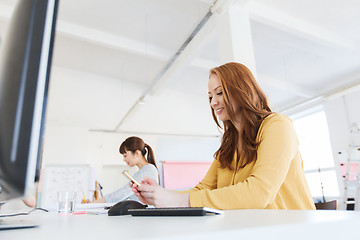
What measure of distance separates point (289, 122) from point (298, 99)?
5.94 m

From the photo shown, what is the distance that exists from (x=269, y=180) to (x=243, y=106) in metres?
0.37

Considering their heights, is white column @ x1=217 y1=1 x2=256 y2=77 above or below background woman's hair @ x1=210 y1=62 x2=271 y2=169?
above

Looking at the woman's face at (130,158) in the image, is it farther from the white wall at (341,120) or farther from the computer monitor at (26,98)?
the white wall at (341,120)

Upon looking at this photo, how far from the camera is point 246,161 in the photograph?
3.59ft

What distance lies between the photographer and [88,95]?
655cm

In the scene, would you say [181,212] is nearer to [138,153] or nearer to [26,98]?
[26,98]

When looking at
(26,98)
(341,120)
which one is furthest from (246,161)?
(341,120)

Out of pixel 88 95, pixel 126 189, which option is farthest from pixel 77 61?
pixel 126 189

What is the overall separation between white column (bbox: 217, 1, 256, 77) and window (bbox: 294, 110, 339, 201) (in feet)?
13.8

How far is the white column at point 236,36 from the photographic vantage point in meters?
2.82

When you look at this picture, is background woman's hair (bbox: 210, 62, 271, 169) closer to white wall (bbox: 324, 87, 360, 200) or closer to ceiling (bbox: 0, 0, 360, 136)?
ceiling (bbox: 0, 0, 360, 136)

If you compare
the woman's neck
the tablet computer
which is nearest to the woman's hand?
the tablet computer

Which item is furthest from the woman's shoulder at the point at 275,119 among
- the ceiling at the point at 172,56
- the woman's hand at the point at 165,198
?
the ceiling at the point at 172,56

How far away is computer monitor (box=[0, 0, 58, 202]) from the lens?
29 cm
